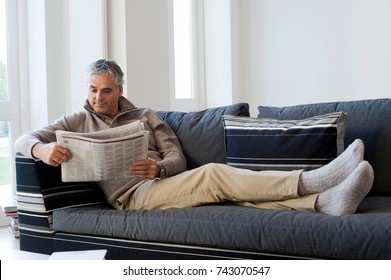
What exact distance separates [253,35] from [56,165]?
3069mm

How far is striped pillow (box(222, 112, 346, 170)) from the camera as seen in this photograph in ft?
7.32

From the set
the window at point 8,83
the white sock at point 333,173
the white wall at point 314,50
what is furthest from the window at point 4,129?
the white sock at point 333,173

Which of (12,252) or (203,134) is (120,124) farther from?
(12,252)

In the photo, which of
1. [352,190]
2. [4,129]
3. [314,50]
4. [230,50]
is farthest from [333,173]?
[230,50]

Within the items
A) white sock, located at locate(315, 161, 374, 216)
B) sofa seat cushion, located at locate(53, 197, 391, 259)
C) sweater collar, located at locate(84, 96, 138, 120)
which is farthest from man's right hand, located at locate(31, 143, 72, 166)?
white sock, located at locate(315, 161, 374, 216)

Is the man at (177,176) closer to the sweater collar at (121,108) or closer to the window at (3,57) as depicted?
the sweater collar at (121,108)

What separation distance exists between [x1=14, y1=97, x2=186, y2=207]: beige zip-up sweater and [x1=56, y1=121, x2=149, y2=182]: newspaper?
0.64 ft

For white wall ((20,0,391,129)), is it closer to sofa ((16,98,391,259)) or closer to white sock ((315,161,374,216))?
sofa ((16,98,391,259))

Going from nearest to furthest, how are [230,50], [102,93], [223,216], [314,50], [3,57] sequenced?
1. [223,216]
2. [102,93]
3. [3,57]
4. [314,50]
5. [230,50]

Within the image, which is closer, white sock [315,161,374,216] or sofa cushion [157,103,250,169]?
white sock [315,161,374,216]

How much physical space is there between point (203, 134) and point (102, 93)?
1.68 feet

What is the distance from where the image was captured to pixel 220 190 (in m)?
2.17

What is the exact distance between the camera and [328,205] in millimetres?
1896

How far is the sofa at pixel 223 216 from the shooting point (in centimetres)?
173
